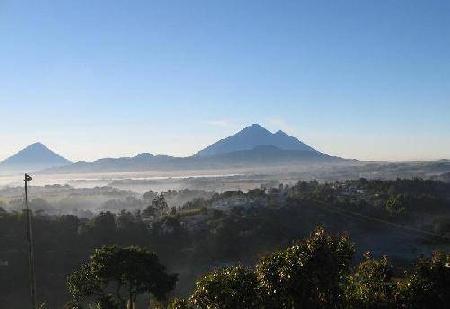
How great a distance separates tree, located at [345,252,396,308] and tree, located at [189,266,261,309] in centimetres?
462

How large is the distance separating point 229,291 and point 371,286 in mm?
7283

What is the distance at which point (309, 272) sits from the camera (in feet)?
80.8

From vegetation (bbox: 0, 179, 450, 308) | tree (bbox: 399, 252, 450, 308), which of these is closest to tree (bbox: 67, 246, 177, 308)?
vegetation (bbox: 0, 179, 450, 308)

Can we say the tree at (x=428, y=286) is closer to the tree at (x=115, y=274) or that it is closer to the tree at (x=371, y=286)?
the tree at (x=371, y=286)

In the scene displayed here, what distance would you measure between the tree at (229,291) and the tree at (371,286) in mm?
4617

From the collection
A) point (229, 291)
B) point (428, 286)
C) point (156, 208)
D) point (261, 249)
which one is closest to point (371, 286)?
point (428, 286)

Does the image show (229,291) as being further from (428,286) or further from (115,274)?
(115,274)

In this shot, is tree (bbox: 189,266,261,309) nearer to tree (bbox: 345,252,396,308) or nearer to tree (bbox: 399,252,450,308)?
tree (bbox: 345,252,396,308)

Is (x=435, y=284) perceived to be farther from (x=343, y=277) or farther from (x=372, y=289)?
(x=343, y=277)

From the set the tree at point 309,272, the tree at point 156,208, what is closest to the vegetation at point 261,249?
the tree at point 309,272

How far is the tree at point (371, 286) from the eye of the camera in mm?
26391

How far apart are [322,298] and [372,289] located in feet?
12.1

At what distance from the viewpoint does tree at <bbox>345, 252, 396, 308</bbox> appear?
26391 mm

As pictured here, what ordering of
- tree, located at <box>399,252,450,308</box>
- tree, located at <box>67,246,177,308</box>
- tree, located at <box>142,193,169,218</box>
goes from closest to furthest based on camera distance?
tree, located at <box>399,252,450,308</box>
tree, located at <box>67,246,177,308</box>
tree, located at <box>142,193,169,218</box>
